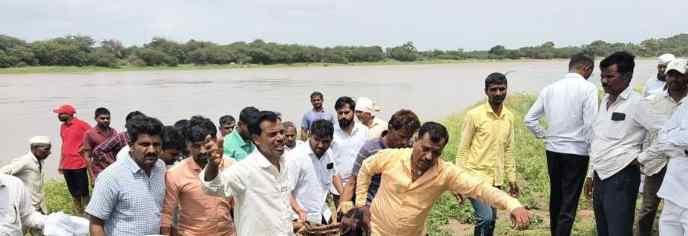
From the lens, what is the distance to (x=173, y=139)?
12.8ft

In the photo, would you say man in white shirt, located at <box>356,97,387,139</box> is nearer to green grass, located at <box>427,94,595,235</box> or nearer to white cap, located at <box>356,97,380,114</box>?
white cap, located at <box>356,97,380,114</box>

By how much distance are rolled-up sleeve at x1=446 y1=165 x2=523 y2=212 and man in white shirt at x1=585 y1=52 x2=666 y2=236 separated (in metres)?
1.35

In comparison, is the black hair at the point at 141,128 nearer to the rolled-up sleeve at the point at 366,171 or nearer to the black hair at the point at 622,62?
the rolled-up sleeve at the point at 366,171

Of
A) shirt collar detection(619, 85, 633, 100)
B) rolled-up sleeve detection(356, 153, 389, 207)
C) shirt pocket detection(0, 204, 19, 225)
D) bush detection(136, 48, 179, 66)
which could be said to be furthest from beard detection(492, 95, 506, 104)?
bush detection(136, 48, 179, 66)

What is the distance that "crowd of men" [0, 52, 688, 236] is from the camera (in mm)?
3109

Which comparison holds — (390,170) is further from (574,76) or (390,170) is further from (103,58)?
(103,58)

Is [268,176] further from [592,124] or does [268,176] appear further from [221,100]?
[221,100]

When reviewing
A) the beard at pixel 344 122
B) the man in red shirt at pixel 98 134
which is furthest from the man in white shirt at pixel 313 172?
the man in red shirt at pixel 98 134

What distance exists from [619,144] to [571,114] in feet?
2.62

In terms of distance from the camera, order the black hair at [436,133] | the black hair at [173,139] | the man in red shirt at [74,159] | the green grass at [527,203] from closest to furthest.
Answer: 1. the black hair at [436,133]
2. the black hair at [173,139]
3. the green grass at [527,203]
4. the man in red shirt at [74,159]

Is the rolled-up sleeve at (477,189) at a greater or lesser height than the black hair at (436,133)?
lesser

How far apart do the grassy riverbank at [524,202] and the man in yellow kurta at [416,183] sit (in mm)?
2465

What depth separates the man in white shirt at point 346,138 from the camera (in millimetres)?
5469

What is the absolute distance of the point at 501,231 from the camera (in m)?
5.78
